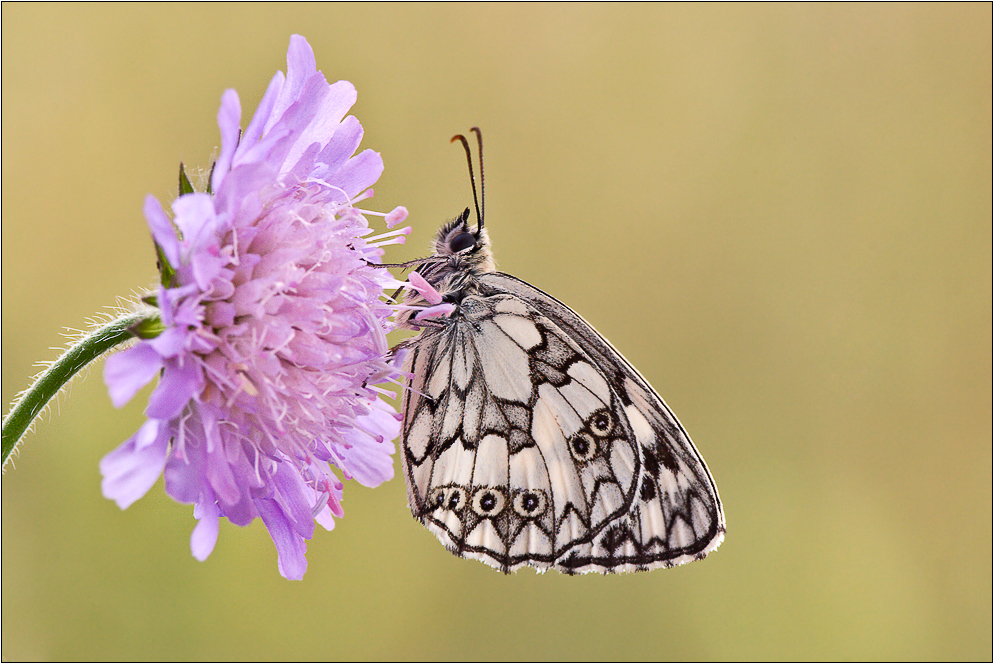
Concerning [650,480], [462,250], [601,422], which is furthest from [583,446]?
[462,250]

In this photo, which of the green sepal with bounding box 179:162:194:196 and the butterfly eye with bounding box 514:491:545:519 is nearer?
the green sepal with bounding box 179:162:194:196

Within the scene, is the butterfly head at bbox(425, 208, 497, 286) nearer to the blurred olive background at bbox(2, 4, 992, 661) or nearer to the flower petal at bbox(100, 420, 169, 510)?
the flower petal at bbox(100, 420, 169, 510)

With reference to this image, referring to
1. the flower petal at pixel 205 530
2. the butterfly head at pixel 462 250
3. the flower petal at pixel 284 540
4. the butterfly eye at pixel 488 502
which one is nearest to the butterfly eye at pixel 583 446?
the butterfly eye at pixel 488 502

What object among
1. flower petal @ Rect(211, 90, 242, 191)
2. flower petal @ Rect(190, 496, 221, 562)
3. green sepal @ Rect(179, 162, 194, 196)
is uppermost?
flower petal @ Rect(211, 90, 242, 191)

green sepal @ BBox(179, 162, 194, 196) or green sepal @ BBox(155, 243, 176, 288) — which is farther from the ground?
green sepal @ BBox(179, 162, 194, 196)

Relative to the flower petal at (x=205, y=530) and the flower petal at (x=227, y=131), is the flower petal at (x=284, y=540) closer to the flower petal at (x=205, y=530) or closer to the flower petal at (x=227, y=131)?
the flower petal at (x=205, y=530)

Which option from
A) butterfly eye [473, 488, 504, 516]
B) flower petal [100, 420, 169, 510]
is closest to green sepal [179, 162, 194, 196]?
flower petal [100, 420, 169, 510]

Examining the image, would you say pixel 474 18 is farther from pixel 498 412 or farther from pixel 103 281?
pixel 498 412
